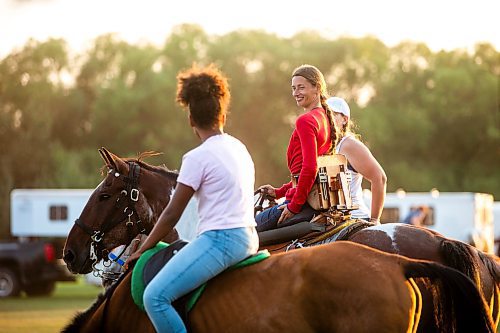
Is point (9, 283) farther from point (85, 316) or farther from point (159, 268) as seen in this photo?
point (159, 268)

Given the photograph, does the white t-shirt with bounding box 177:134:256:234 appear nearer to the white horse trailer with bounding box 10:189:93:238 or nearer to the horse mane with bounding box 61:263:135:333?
the horse mane with bounding box 61:263:135:333

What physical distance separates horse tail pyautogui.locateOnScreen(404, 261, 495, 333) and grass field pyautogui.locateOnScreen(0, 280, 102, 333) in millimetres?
8613

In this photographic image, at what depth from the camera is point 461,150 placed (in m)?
59.7

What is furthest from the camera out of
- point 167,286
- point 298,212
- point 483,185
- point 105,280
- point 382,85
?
point 382,85

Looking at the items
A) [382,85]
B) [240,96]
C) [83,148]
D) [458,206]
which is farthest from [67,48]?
[458,206]

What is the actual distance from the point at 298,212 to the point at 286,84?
5067cm

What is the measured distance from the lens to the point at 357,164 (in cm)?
912

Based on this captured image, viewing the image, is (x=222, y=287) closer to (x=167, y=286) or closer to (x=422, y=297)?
(x=167, y=286)

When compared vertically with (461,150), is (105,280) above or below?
above

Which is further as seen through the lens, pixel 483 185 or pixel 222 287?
pixel 483 185

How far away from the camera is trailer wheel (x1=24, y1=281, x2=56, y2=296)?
29089mm

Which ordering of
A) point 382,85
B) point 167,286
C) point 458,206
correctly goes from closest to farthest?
point 167,286 → point 458,206 → point 382,85

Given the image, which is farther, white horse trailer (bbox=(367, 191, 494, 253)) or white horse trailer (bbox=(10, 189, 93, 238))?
white horse trailer (bbox=(367, 191, 494, 253))

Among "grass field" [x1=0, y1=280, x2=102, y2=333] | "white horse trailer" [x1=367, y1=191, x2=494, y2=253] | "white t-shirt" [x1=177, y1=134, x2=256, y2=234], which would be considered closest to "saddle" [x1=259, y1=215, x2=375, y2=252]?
"white t-shirt" [x1=177, y1=134, x2=256, y2=234]
